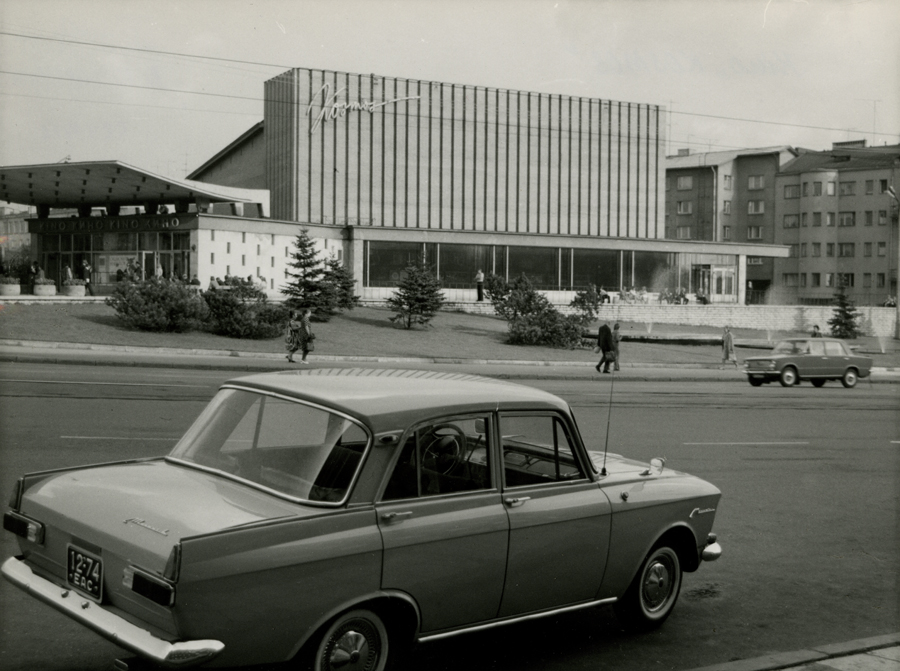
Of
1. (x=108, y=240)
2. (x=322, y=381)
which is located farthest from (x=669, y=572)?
(x=108, y=240)

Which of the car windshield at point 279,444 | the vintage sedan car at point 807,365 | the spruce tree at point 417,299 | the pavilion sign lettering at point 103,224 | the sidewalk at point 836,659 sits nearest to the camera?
the car windshield at point 279,444

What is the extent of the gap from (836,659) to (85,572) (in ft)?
13.0

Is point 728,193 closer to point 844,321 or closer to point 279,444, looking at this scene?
point 844,321

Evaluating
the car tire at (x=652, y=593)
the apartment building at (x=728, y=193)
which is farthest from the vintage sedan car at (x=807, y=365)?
the apartment building at (x=728, y=193)

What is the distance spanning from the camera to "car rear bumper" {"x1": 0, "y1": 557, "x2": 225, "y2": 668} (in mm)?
3883

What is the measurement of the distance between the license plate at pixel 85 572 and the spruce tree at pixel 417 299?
1363 inches

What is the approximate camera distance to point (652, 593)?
5.95 metres

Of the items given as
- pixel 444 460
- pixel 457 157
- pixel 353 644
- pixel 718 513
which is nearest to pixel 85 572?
pixel 353 644

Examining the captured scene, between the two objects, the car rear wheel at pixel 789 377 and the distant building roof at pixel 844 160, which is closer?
the car rear wheel at pixel 789 377

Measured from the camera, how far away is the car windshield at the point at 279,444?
459 centimetres

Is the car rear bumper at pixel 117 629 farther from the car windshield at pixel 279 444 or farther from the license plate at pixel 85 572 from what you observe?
the car windshield at pixel 279 444

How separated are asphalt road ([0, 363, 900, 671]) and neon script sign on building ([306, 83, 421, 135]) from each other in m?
45.5

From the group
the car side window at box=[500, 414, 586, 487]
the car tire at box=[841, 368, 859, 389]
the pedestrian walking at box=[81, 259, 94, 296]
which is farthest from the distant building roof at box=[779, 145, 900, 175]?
the car side window at box=[500, 414, 586, 487]

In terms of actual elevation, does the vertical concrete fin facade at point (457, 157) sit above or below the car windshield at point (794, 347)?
above
